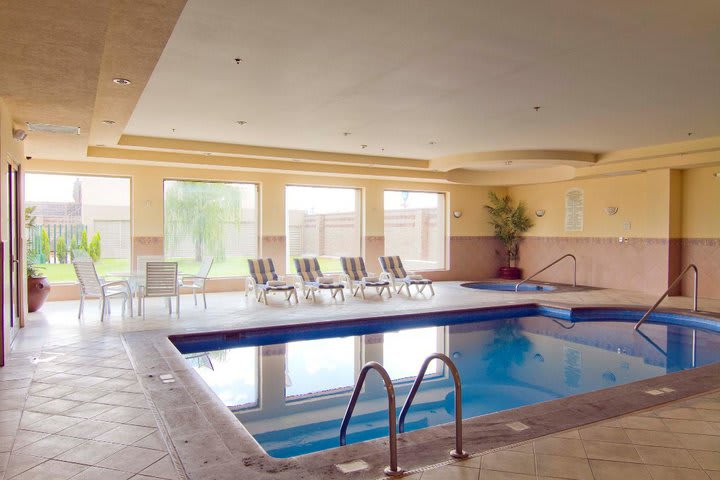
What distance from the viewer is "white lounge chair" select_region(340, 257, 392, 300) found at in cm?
1048

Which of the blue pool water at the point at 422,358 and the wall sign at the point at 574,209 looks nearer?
the blue pool water at the point at 422,358

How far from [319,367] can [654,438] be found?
3.64 meters

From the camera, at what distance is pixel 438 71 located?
534 centimetres

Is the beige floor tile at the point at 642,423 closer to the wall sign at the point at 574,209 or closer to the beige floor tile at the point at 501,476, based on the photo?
the beige floor tile at the point at 501,476

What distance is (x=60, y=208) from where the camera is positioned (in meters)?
9.96

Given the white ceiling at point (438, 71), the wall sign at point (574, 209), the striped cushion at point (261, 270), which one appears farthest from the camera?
the wall sign at point (574, 209)

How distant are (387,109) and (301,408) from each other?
13.3 ft

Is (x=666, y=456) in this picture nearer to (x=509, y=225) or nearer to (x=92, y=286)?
(x=92, y=286)

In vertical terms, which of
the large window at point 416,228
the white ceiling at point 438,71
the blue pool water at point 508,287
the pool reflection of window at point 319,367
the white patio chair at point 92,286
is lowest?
the pool reflection of window at point 319,367

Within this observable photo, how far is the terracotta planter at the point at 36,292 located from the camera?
8078 mm

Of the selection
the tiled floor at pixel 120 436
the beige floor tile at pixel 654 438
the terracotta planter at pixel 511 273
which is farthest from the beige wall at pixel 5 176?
the terracotta planter at pixel 511 273

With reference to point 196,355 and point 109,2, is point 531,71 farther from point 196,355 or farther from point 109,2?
point 196,355

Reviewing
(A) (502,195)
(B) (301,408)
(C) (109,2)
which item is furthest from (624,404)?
(A) (502,195)

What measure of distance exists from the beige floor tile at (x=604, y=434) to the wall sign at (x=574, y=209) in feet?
32.7
